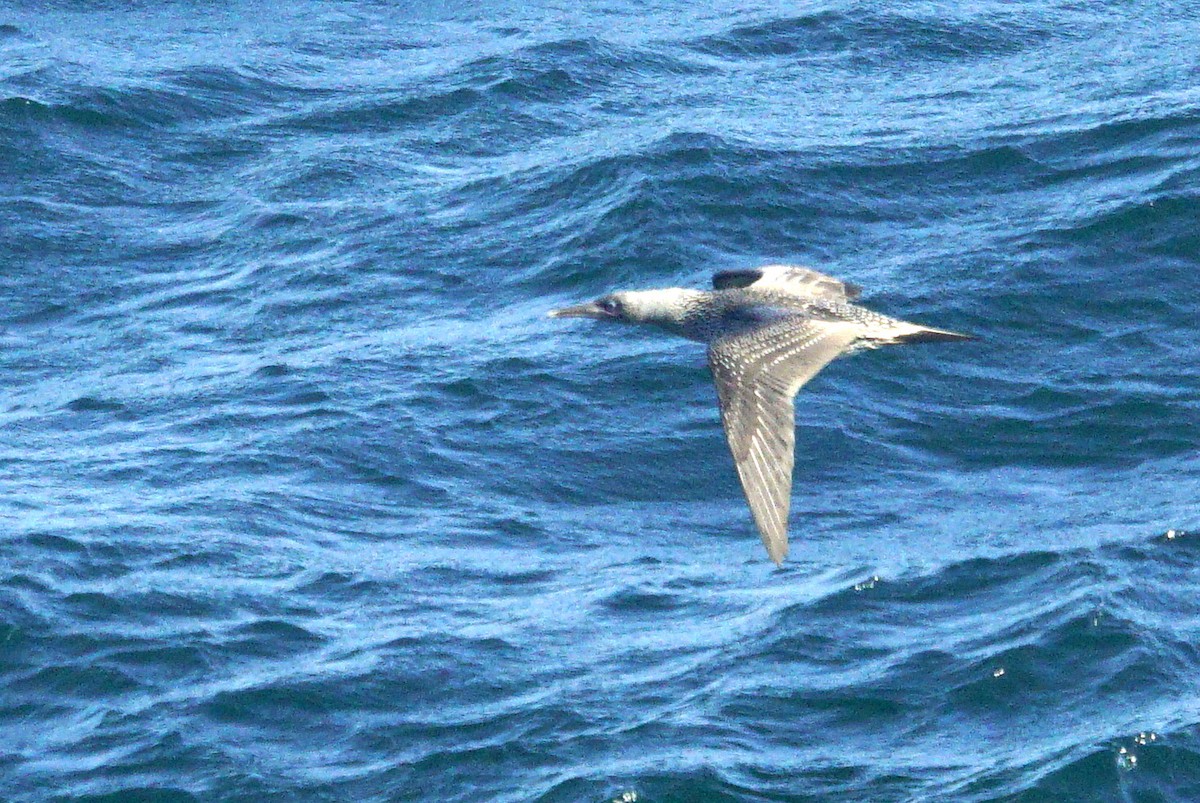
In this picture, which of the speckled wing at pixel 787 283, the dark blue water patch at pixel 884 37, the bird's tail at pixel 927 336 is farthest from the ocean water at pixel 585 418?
the bird's tail at pixel 927 336

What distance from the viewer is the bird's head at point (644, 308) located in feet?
39.4

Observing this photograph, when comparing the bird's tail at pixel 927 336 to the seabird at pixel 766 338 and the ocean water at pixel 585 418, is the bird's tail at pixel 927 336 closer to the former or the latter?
the seabird at pixel 766 338

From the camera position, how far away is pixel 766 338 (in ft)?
36.6

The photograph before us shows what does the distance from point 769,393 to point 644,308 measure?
1788 mm

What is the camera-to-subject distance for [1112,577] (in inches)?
541

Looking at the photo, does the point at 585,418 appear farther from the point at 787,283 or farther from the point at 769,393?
the point at 769,393

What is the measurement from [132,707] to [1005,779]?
5442mm

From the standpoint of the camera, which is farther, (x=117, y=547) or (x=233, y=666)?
(x=117, y=547)

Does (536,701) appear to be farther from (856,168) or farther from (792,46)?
(792,46)

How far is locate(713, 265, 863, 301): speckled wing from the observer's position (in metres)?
12.2

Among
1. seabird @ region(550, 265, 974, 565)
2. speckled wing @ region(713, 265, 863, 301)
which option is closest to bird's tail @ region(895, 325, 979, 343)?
seabird @ region(550, 265, 974, 565)

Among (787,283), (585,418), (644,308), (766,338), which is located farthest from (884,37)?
(766,338)

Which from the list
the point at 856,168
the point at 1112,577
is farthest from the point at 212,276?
the point at 1112,577

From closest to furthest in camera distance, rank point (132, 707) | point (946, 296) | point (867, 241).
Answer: point (132, 707), point (946, 296), point (867, 241)
